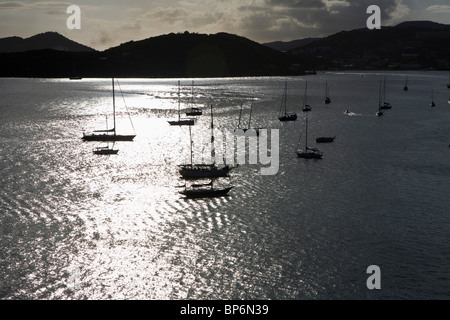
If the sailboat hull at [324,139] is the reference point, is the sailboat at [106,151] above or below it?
below

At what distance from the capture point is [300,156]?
9106 centimetres

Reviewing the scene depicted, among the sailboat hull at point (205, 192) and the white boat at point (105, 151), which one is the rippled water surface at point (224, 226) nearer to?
the sailboat hull at point (205, 192)

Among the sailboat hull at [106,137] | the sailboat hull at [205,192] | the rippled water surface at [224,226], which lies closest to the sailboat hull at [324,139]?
the rippled water surface at [224,226]

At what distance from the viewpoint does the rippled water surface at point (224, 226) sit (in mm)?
40219

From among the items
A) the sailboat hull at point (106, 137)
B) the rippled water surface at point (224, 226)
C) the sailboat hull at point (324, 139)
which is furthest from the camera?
the sailboat hull at point (106, 137)

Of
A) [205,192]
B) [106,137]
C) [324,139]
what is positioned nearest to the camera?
[205,192]

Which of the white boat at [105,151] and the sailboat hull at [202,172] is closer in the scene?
the sailboat hull at [202,172]

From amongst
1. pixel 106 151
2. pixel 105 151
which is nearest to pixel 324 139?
pixel 106 151

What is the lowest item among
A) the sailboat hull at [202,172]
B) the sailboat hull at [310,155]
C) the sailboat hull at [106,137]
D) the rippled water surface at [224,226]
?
the rippled water surface at [224,226]

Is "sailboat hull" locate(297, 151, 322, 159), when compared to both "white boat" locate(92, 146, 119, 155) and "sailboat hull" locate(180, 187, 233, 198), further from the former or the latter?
"white boat" locate(92, 146, 119, 155)

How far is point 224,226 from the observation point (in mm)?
53688

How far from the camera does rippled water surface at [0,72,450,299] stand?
4022 centimetres

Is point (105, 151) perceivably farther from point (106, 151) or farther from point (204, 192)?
point (204, 192)
